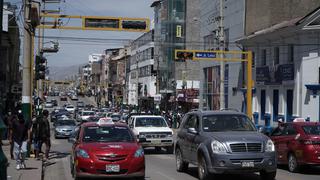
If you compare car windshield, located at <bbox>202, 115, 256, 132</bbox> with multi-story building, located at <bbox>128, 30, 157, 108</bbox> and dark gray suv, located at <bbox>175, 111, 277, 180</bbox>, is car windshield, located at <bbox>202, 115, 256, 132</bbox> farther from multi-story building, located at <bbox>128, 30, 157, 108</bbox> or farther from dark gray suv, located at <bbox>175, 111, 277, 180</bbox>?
multi-story building, located at <bbox>128, 30, 157, 108</bbox>

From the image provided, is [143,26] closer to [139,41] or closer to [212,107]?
[212,107]

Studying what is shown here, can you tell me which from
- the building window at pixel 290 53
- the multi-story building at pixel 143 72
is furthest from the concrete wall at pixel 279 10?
the multi-story building at pixel 143 72

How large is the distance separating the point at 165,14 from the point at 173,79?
9.23m

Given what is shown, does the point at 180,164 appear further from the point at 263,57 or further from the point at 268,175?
the point at 263,57

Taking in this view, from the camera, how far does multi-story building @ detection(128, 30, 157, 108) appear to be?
100062 mm

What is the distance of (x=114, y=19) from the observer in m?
28.5

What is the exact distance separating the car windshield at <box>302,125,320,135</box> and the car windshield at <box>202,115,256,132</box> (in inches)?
124

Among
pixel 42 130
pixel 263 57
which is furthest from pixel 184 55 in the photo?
pixel 42 130

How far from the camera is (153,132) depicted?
85.4ft

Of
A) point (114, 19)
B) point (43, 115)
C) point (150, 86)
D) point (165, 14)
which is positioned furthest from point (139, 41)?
point (43, 115)

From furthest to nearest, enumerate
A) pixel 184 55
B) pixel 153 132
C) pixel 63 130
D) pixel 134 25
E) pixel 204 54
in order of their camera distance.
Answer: pixel 63 130, pixel 204 54, pixel 184 55, pixel 134 25, pixel 153 132

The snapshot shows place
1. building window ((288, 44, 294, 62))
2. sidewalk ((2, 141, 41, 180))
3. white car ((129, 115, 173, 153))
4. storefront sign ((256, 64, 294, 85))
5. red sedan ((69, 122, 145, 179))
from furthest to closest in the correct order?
building window ((288, 44, 294, 62)) < storefront sign ((256, 64, 294, 85)) < white car ((129, 115, 173, 153)) < sidewalk ((2, 141, 41, 180)) < red sedan ((69, 122, 145, 179))

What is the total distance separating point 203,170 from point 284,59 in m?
28.5

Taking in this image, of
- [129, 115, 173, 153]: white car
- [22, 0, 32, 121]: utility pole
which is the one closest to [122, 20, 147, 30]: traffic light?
[129, 115, 173, 153]: white car
